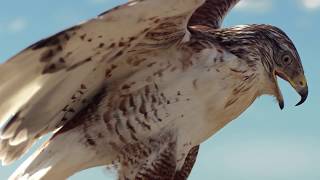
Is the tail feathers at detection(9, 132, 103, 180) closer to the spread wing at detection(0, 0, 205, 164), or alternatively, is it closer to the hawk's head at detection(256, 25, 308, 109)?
the spread wing at detection(0, 0, 205, 164)

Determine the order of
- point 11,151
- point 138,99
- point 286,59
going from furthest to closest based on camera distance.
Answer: point 286,59
point 11,151
point 138,99

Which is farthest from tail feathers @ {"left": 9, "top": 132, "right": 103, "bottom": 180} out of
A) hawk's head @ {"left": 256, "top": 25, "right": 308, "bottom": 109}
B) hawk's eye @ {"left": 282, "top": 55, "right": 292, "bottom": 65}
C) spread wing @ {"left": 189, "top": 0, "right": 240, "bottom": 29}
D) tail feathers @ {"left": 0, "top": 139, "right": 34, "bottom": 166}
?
spread wing @ {"left": 189, "top": 0, "right": 240, "bottom": 29}

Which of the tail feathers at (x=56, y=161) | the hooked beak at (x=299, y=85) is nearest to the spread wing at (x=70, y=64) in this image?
the tail feathers at (x=56, y=161)

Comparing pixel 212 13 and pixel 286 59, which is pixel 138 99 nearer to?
pixel 286 59

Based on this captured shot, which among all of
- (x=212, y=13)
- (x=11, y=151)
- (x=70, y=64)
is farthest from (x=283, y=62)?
(x=11, y=151)

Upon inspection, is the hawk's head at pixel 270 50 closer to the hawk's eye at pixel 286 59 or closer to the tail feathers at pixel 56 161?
the hawk's eye at pixel 286 59

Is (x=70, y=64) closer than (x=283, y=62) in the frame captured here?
Yes
